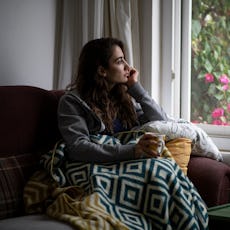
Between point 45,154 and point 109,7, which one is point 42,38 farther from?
point 45,154

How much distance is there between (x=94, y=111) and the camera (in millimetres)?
2494

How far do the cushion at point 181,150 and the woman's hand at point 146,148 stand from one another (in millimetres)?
201

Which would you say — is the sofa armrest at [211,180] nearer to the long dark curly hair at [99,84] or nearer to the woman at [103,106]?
the woman at [103,106]

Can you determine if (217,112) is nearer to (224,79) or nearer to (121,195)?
(224,79)

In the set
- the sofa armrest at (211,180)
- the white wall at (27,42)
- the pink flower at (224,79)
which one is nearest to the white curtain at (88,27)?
the white wall at (27,42)

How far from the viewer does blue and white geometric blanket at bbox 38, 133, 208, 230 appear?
2.11 metres

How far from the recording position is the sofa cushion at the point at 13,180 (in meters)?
2.21

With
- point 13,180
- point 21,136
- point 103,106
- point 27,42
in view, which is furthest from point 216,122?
point 13,180

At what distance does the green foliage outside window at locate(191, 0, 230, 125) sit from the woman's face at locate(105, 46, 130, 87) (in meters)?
0.73

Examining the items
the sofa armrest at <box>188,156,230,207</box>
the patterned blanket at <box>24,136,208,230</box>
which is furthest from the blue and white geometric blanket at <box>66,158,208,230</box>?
the sofa armrest at <box>188,156,230,207</box>

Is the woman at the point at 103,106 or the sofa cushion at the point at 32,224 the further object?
the woman at the point at 103,106

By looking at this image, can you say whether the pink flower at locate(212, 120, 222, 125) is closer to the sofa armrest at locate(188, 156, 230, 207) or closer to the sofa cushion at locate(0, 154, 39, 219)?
the sofa armrest at locate(188, 156, 230, 207)

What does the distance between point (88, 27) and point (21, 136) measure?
Result: 970mm

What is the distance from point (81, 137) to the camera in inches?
94.0
